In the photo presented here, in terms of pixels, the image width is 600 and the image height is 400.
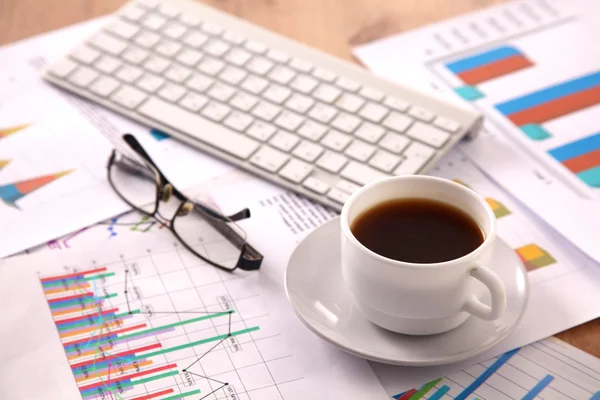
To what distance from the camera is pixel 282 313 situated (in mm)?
661

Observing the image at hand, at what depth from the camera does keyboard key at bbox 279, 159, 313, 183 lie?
0.78 m

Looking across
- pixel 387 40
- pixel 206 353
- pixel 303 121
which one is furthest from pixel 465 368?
pixel 387 40

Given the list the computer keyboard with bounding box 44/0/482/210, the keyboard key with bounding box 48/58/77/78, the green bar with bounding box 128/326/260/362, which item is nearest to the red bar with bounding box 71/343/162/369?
the green bar with bounding box 128/326/260/362

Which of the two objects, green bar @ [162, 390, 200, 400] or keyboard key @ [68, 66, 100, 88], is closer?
green bar @ [162, 390, 200, 400]

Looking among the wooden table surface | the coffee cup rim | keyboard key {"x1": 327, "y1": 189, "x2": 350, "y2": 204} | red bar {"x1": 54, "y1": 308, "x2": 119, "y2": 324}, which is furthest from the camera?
the wooden table surface

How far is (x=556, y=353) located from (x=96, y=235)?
1.46ft

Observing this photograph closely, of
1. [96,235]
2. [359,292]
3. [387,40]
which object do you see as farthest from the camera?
[387,40]

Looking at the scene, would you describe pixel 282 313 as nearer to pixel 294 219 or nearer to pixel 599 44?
pixel 294 219

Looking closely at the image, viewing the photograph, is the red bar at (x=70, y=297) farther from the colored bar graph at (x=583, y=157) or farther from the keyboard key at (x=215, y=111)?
the colored bar graph at (x=583, y=157)

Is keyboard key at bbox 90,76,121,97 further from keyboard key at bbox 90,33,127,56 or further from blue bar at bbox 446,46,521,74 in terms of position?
blue bar at bbox 446,46,521,74

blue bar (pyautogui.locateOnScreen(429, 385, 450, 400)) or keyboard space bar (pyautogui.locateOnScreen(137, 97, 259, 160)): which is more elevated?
blue bar (pyautogui.locateOnScreen(429, 385, 450, 400))

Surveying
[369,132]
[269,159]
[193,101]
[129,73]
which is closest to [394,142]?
[369,132]

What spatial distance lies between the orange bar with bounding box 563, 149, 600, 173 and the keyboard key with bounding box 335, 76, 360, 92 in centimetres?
25

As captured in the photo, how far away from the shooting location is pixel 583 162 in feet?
2.62
